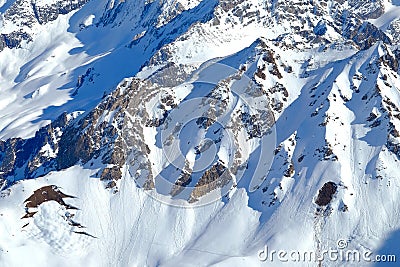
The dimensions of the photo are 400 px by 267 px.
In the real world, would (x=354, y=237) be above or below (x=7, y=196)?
below

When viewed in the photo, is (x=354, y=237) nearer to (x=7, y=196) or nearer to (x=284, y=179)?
(x=284, y=179)

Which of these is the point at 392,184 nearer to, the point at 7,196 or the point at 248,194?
the point at 248,194

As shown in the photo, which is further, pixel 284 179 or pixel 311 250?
pixel 284 179

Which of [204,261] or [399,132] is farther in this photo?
[399,132]

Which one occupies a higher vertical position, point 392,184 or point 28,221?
point 28,221

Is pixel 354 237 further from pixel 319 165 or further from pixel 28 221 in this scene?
pixel 28 221

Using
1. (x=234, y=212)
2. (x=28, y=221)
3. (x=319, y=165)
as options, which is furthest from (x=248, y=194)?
(x=28, y=221)

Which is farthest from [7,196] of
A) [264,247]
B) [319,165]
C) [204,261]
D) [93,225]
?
[319,165]

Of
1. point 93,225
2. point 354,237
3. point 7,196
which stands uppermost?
point 7,196
